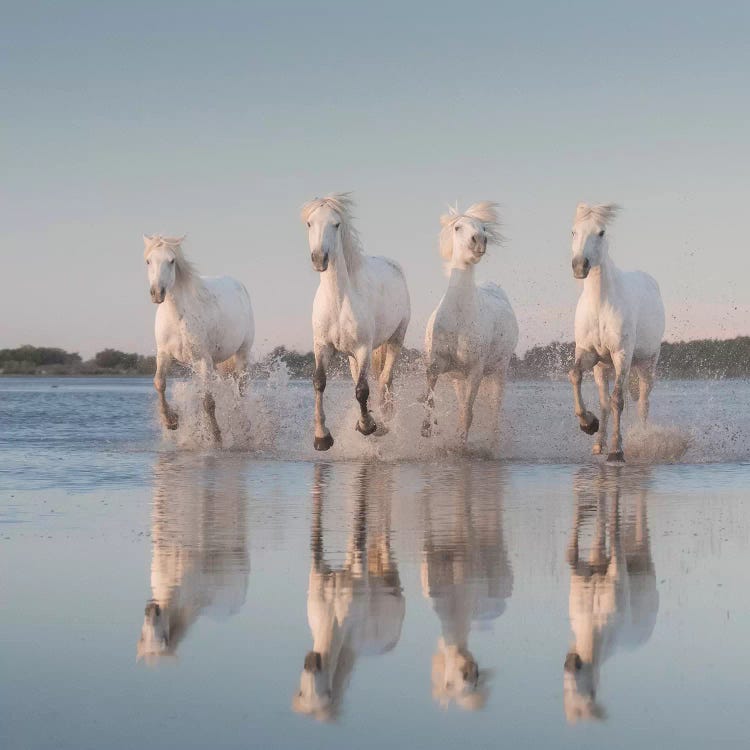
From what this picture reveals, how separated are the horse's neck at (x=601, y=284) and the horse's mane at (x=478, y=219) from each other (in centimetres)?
104

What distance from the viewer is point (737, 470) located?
10.9 m

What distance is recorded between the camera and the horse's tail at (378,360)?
13.5m

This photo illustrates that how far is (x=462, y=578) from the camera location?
5.24 m

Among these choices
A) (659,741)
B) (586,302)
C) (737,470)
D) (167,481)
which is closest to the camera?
(659,741)

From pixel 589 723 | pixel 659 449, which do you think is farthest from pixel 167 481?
pixel 589 723

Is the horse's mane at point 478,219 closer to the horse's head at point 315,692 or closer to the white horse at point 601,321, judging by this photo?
the white horse at point 601,321

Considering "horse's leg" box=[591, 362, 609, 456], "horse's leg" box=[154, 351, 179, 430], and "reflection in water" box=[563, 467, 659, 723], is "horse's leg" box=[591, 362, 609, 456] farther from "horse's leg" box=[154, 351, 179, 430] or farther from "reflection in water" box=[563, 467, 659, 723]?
"horse's leg" box=[154, 351, 179, 430]

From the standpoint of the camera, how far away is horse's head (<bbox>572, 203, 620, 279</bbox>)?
11.5 meters

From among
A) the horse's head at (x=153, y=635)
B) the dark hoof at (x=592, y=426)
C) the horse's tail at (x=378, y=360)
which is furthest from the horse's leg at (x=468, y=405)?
the horse's head at (x=153, y=635)

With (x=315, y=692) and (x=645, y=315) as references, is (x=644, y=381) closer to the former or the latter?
(x=645, y=315)

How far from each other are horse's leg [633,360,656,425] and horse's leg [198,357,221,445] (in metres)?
4.66

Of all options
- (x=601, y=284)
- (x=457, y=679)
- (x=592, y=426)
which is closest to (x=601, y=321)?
(x=601, y=284)

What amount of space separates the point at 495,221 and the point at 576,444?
281 cm

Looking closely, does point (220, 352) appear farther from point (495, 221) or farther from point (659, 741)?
point (659, 741)
